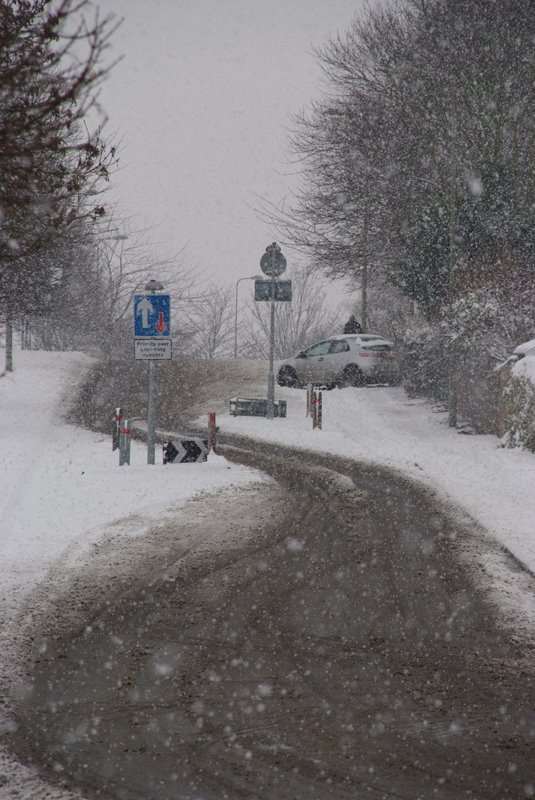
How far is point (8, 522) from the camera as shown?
864cm

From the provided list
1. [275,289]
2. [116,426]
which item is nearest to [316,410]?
[275,289]

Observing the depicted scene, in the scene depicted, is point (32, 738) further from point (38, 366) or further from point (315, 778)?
point (38, 366)

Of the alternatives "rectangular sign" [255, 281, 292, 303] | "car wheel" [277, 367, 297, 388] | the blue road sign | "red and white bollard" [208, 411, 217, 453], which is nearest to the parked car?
"car wheel" [277, 367, 297, 388]

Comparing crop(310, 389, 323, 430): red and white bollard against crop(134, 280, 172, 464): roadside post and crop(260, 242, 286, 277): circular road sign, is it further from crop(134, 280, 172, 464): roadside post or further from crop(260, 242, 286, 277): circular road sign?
crop(134, 280, 172, 464): roadside post

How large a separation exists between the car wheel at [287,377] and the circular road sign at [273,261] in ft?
24.8

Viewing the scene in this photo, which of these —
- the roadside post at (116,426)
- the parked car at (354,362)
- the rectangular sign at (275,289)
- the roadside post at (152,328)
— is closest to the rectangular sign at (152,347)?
the roadside post at (152,328)

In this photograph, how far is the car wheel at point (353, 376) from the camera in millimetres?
24891

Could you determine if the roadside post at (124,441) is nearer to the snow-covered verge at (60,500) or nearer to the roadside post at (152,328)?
the snow-covered verge at (60,500)

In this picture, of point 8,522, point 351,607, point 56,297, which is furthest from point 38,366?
point 351,607

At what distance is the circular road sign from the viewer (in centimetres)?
1998

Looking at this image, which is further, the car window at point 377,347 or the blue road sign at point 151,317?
the car window at point 377,347

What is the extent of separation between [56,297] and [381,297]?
31.0 m

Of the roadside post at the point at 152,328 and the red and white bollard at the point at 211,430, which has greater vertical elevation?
the roadside post at the point at 152,328

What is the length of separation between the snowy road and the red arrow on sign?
5377 millimetres
